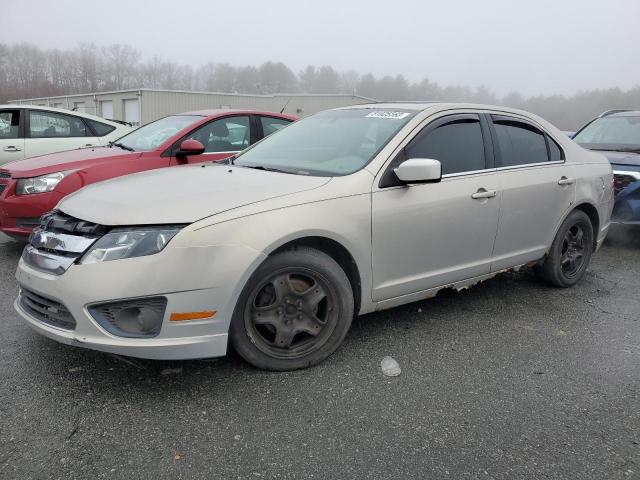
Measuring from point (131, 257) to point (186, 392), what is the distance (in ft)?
2.52

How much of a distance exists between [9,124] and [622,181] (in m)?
8.38

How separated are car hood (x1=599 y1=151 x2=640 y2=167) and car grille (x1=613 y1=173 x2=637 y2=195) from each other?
202 mm

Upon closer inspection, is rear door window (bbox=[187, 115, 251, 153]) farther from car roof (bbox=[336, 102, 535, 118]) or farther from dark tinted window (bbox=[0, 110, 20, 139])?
dark tinted window (bbox=[0, 110, 20, 139])

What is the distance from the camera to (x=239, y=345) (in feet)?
9.29

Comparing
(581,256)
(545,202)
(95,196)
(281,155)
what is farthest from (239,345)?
(581,256)

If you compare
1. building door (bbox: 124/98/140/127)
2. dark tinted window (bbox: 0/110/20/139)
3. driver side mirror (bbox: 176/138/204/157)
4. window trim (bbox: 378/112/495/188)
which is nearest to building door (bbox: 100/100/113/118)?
building door (bbox: 124/98/140/127)

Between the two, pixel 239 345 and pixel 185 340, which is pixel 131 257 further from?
pixel 239 345

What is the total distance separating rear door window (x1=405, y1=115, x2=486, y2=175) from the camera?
354 cm

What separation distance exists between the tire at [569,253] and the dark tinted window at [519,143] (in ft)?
2.23

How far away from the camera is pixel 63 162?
5.05m

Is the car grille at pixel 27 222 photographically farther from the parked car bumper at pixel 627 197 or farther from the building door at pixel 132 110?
the building door at pixel 132 110

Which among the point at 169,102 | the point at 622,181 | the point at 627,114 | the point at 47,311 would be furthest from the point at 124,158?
the point at 169,102

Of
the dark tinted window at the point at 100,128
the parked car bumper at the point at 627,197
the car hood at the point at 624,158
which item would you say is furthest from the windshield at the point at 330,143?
the dark tinted window at the point at 100,128

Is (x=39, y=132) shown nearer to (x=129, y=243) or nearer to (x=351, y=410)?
(x=129, y=243)
